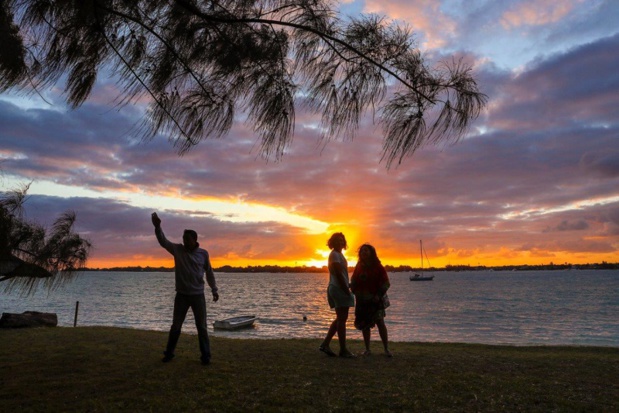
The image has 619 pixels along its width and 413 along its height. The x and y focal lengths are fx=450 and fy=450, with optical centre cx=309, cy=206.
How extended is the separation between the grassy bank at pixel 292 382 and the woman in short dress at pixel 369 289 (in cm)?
64

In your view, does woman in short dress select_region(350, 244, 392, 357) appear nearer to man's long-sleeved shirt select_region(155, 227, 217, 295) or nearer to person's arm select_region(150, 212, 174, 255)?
man's long-sleeved shirt select_region(155, 227, 217, 295)

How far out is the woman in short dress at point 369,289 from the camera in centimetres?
739

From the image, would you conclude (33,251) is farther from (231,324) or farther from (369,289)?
(231,324)

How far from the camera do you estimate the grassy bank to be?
15.7 feet

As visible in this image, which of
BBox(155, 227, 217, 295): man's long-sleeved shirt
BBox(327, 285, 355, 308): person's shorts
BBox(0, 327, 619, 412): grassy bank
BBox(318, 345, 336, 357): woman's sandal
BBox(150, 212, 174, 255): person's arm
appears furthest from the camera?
BBox(318, 345, 336, 357): woman's sandal

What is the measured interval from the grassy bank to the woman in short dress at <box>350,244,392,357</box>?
64 centimetres

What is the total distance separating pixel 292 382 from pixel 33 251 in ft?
23.7

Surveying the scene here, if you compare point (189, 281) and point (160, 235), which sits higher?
point (160, 235)

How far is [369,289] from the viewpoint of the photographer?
7461 millimetres

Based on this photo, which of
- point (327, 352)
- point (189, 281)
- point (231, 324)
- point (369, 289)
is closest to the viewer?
point (189, 281)

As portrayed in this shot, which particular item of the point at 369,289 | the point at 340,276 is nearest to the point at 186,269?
the point at 340,276

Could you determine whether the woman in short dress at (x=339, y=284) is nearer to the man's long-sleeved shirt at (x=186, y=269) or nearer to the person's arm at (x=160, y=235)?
the man's long-sleeved shirt at (x=186, y=269)

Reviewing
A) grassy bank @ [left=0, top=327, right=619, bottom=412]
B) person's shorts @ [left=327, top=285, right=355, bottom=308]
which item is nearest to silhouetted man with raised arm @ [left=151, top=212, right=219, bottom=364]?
grassy bank @ [left=0, top=327, right=619, bottom=412]

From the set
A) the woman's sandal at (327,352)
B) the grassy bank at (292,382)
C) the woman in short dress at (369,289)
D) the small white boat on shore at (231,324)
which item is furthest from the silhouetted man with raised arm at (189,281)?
the small white boat on shore at (231,324)
